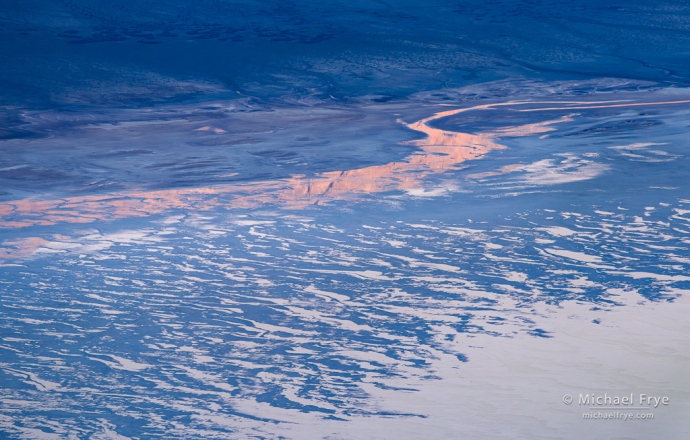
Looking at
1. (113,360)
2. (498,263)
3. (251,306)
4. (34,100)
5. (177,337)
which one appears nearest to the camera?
(113,360)

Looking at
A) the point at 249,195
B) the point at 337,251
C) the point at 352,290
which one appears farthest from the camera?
the point at 249,195

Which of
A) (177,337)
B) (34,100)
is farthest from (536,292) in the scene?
(34,100)

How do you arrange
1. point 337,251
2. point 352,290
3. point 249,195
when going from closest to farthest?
1. point 352,290
2. point 337,251
3. point 249,195

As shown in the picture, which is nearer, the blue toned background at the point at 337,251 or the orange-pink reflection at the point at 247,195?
the blue toned background at the point at 337,251

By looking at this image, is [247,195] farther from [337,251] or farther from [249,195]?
[337,251]

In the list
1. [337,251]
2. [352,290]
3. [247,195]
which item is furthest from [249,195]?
[352,290]

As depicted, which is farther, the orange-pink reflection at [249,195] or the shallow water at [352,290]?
the orange-pink reflection at [249,195]

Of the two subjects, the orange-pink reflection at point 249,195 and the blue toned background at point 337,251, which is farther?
the orange-pink reflection at point 249,195

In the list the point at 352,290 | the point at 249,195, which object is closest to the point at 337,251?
the point at 352,290

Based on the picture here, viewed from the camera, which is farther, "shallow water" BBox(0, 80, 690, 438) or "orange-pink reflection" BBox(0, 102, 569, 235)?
"orange-pink reflection" BBox(0, 102, 569, 235)

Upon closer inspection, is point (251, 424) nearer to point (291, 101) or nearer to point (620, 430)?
point (620, 430)

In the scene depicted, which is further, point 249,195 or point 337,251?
point 249,195
